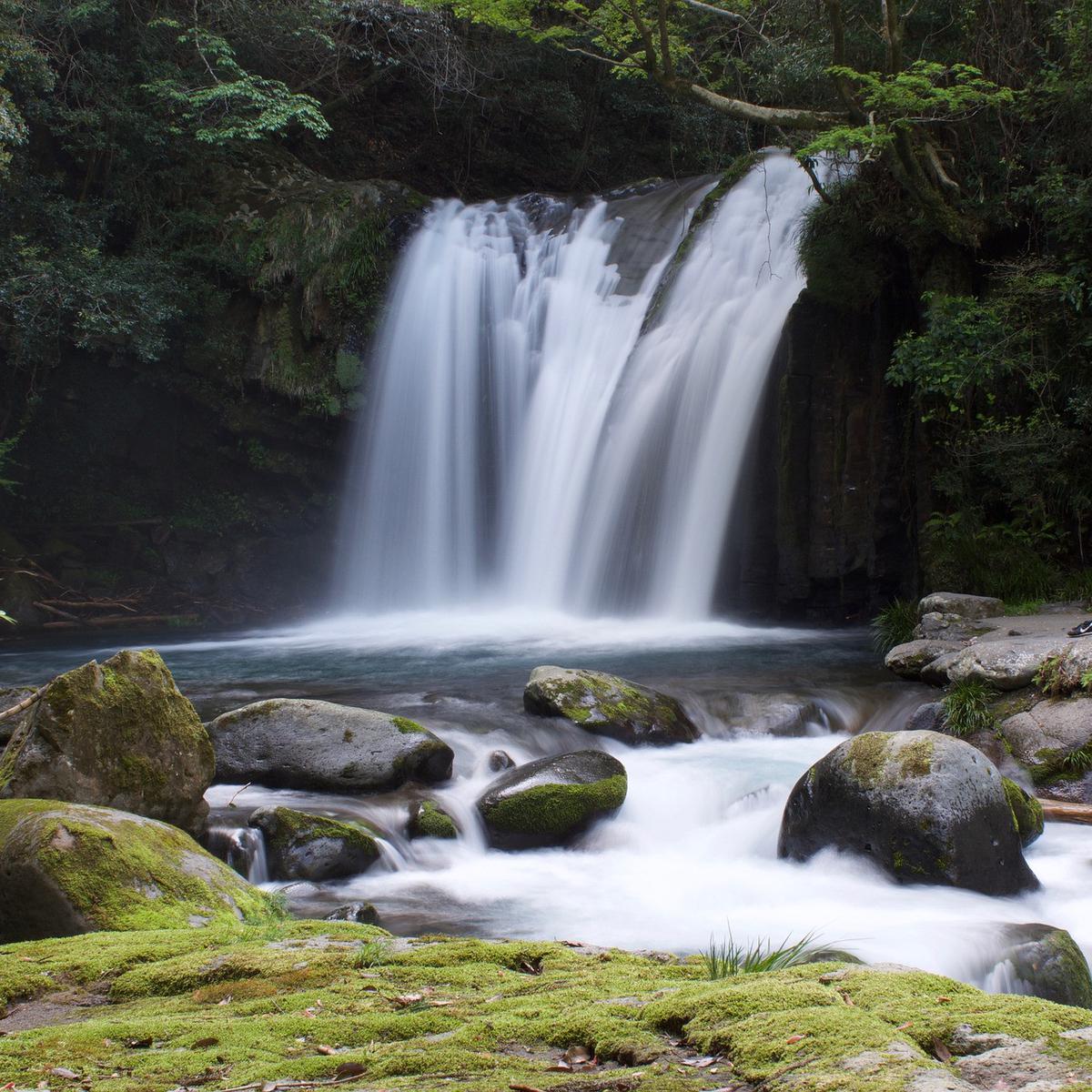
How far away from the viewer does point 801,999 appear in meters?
2.26

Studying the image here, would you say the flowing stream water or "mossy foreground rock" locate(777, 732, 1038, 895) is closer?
"mossy foreground rock" locate(777, 732, 1038, 895)

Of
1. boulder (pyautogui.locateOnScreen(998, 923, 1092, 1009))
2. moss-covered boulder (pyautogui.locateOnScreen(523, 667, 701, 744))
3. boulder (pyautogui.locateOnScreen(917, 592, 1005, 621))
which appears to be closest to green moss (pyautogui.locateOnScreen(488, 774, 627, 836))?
moss-covered boulder (pyautogui.locateOnScreen(523, 667, 701, 744))

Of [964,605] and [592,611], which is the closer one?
[964,605]

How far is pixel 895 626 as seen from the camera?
1087 centimetres

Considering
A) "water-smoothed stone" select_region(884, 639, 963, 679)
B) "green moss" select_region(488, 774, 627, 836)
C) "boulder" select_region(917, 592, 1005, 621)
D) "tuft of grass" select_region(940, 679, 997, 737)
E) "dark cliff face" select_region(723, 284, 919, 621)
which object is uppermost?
"dark cliff face" select_region(723, 284, 919, 621)

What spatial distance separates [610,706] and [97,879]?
16.0ft

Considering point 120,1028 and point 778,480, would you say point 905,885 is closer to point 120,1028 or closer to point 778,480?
point 120,1028

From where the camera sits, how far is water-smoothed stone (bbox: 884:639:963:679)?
9016mm

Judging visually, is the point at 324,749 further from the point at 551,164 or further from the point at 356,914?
the point at 551,164

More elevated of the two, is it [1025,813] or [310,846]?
[1025,813]

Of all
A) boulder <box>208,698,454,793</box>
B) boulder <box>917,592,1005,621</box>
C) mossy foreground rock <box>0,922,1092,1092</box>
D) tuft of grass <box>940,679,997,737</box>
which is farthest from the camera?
boulder <box>917,592,1005,621</box>

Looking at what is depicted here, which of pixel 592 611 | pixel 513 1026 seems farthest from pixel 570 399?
pixel 513 1026

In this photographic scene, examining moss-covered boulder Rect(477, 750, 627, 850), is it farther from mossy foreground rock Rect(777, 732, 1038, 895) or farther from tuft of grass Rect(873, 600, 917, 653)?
tuft of grass Rect(873, 600, 917, 653)

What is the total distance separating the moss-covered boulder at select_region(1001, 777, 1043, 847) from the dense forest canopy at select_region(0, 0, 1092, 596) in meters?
5.00
